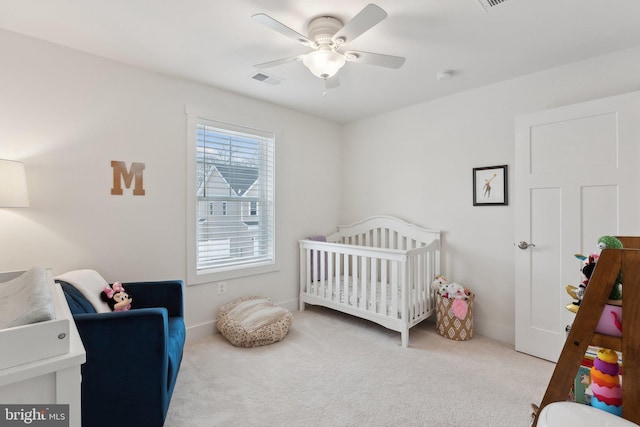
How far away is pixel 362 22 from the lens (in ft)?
5.02

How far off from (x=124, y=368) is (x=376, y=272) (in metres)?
2.09

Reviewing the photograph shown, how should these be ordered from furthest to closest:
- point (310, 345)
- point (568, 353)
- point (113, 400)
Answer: point (310, 345) < point (113, 400) < point (568, 353)

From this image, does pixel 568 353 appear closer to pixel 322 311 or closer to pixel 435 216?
pixel 435 216

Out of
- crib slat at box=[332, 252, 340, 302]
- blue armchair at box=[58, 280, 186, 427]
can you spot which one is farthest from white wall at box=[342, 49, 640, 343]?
blue armchair at box=[58, 280, 186, 427]

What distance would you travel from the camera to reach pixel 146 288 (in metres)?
2.22

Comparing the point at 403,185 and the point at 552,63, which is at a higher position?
the point at 552,63

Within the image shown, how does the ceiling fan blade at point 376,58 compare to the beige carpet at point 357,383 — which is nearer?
the beige carpet at point 357,383

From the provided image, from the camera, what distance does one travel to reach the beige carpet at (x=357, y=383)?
1744 millimetres

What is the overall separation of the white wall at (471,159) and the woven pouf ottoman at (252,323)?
70.2 inches

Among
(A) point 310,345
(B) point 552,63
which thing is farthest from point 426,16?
(A) point 310,345

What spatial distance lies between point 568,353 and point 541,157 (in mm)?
1918

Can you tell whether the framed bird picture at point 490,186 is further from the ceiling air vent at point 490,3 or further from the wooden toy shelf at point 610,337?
the wooden toy shelf at point 610,337

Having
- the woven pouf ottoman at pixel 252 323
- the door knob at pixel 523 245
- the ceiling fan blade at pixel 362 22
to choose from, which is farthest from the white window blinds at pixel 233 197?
the door knob at pixel 523 245

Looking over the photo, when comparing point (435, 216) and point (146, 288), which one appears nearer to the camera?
point (146, 288)
